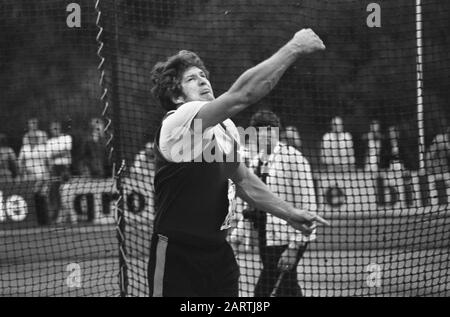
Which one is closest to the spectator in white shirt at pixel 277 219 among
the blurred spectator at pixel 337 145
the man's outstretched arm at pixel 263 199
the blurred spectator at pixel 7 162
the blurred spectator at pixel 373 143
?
the blurred spectator at pixel 337 145

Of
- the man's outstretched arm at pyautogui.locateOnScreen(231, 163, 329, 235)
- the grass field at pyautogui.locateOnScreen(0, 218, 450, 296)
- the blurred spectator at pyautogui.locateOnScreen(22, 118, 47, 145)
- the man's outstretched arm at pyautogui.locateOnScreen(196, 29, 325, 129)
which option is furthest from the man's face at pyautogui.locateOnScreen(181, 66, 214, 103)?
the blurred spectator at pyautogui.locateOnScreen(22, 118, 47, 145)

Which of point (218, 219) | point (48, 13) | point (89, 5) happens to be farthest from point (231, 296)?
point (48, 13)

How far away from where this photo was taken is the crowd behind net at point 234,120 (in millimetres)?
7434

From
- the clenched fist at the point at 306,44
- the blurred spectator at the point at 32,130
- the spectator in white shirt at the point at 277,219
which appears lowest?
the spectator in white shirt at the point at 277,219

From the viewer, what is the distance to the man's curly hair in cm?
431

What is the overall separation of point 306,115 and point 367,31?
1237 millimetres

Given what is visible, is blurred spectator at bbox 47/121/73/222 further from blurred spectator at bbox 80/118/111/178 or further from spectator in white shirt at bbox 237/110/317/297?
spectator in white shirt at bbox 237/110/317/297

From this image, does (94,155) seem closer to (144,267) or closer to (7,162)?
(7,162)

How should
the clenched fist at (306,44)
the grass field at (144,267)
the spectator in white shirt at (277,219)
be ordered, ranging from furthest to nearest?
the grass field at (144,267) → the spectator in white shirt at (277,219) → the clenched fist at (306,44)

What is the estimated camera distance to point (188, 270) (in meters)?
3.97

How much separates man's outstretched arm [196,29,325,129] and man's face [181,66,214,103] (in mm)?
530

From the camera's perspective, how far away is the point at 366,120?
394 inches

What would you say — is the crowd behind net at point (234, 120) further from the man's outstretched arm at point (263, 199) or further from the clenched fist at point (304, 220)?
the clenched fist at point (304, 220)

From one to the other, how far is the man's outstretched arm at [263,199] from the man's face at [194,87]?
411 millimetres
